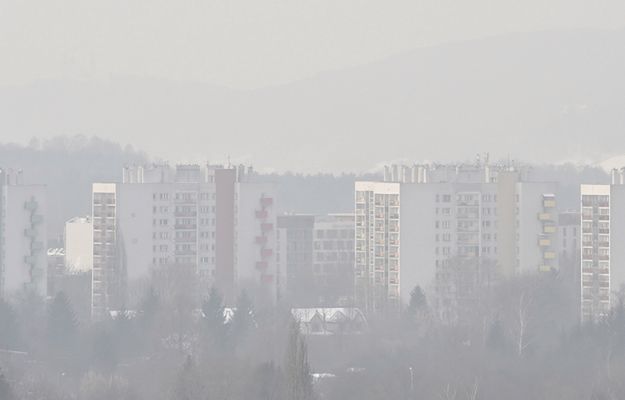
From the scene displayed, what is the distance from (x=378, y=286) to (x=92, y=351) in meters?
11.7

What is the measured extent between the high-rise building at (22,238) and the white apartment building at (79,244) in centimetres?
571

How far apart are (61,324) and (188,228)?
10.6 metres

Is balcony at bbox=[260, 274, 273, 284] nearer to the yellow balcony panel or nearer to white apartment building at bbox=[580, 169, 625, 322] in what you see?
the yellow balcony panel

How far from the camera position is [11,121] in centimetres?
12450

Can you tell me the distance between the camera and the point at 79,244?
162ft

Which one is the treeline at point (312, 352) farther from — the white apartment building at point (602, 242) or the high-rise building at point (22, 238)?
the high-rise building at point (22, 238)

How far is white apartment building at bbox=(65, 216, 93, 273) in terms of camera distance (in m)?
47.8

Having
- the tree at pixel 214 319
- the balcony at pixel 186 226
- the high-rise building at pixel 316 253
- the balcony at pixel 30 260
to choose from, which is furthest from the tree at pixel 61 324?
the high-rise building at pixel 316 253

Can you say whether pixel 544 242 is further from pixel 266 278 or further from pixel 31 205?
pixel 31 205

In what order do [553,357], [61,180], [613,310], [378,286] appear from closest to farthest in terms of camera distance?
[553,357], [613,310], [378,286], [61,180]

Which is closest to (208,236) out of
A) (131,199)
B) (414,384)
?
(131,199)

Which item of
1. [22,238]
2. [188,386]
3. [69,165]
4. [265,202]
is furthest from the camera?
[69,165]

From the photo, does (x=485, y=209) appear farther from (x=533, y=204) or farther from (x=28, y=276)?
(x=28, y=276)

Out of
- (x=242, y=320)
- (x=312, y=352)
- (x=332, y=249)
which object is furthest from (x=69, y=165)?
(x=312, y=352)
